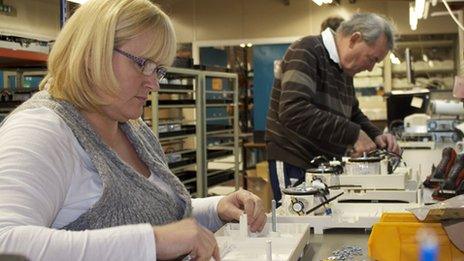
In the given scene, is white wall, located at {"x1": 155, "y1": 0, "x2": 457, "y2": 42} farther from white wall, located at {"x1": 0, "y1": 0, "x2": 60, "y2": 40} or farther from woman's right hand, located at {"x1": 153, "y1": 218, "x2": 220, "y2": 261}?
woman's right hand, located at {"x1": 153, "y1": 218, "x2": 220, "y2": 261}

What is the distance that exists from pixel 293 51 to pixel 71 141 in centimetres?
178

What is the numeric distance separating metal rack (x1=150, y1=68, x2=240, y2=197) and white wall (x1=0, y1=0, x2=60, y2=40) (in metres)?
2.25

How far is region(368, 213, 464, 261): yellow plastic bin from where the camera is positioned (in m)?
1.25

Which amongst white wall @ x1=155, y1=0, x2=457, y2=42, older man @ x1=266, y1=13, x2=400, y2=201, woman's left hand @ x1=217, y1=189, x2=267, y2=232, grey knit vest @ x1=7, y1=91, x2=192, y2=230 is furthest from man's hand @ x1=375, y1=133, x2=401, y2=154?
white wall @ x1=155, y1=0, x2=457, y2=42

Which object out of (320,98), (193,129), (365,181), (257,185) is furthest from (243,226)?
(257,185)

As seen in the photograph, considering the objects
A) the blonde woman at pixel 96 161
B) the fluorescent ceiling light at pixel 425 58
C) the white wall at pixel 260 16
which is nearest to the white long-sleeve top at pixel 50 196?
the blonde woman at pixel 96 161

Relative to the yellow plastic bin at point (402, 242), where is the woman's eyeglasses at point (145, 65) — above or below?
above

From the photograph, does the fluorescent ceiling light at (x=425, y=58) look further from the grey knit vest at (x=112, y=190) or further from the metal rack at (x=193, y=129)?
the grey knit vest at (x=112, y=190)

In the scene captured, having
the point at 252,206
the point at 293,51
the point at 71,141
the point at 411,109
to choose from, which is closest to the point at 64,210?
the point at 71,141

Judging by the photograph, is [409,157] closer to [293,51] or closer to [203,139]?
[293,51]

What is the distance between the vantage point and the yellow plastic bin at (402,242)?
4.10 feet

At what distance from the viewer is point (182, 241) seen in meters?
1.07

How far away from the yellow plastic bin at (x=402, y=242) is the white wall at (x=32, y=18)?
18.8 ft

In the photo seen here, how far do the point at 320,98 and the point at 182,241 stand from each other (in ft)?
6.23
